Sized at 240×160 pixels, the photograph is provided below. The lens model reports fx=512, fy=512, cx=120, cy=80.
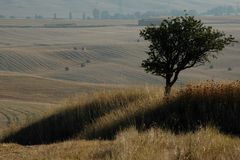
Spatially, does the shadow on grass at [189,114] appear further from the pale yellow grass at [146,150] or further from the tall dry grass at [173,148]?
the tall dry grass at [173,148]

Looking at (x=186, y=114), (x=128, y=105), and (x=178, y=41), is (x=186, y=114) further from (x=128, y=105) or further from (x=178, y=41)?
(x=178, y=41)

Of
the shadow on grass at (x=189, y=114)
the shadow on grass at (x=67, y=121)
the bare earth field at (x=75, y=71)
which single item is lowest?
the bare earth field at (x=75, y=71)

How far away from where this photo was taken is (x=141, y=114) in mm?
12219

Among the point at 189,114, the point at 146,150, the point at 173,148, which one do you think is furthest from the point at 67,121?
the point at 146,150

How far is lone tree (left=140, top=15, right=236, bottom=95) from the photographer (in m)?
16.6

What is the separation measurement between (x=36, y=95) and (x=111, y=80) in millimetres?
21299

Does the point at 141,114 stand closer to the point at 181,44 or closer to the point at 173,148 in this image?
the point at 173,148

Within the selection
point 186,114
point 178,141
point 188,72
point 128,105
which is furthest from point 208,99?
point 188,72

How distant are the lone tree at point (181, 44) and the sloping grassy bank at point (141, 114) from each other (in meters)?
1.63

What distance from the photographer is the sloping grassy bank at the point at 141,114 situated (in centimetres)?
1106

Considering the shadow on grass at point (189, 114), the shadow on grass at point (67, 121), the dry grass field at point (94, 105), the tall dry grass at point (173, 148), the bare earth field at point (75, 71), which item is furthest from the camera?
the bare earth field at point (75, 71)

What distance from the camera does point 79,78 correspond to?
84562mm

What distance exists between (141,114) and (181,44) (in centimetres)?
505

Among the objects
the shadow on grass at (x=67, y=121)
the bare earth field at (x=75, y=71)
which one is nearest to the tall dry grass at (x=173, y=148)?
the shadow on grass at (x=67, y=121)
